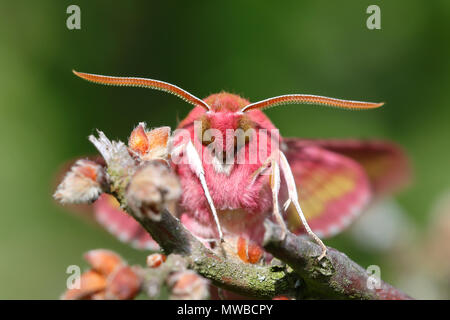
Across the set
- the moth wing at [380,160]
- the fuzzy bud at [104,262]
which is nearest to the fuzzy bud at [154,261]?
the fuzzy bud at [104,262]

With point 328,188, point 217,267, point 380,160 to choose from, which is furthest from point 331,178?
point 217,267

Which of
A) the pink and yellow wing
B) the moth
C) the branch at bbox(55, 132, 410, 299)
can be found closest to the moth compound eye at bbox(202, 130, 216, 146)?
the moth

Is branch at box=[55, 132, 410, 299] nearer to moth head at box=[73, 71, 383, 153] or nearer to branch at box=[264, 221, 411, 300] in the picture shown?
branch at box=[264, 221, 411, 300]

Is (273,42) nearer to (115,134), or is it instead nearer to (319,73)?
(319,73)

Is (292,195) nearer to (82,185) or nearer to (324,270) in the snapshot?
(324,270)

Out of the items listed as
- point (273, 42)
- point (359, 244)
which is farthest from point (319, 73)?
point (359, 244)

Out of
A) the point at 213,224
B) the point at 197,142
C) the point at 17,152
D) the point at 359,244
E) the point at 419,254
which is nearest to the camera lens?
the point at 197,142

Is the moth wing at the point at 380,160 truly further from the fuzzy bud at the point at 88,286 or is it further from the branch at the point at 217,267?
the fuzzy bud at the point at 88,286
